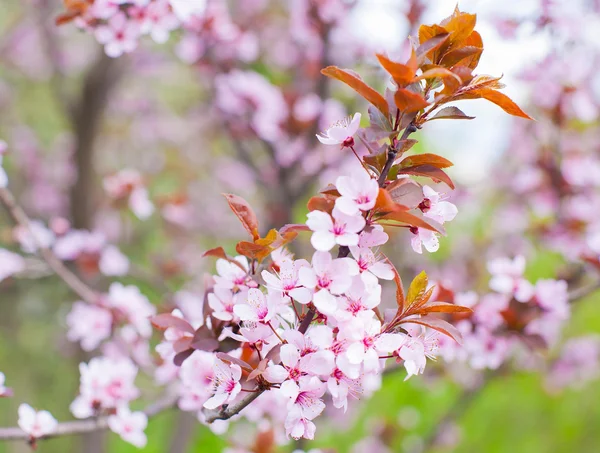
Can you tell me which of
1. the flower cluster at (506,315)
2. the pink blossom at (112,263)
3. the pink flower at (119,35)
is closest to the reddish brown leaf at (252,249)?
the flower cluster at (506,315)

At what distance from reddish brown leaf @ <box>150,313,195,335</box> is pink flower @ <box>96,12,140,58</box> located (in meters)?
0.80

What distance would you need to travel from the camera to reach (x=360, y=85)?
940 millimetres

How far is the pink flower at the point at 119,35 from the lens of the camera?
5.27 ft

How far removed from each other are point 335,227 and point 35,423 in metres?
0.79

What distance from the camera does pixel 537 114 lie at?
321 cm

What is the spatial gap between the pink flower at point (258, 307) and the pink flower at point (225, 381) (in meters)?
0.08

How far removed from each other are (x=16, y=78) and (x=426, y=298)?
4.76 metres

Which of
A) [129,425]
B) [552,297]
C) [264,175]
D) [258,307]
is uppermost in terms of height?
[258,307]

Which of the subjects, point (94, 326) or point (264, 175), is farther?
point (264, 175)

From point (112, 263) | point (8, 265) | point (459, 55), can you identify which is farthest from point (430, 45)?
point (112, 263)

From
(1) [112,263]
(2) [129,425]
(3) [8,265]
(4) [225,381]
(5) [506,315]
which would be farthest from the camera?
(1) [112,263]

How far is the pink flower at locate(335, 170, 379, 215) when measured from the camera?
2.88 feet

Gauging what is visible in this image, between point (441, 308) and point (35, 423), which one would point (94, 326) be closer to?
point (35, 423)

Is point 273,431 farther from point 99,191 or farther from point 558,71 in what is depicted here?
point 99,191
